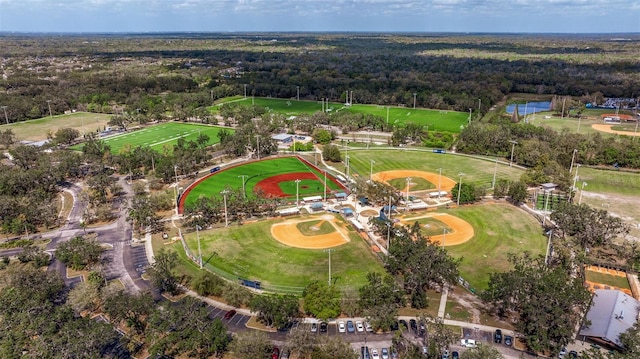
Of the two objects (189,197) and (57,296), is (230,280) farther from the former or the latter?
(189,197)

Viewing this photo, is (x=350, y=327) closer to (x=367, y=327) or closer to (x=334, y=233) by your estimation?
(x=367, y=327)

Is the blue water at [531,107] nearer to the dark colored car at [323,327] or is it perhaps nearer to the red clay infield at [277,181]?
the red clay infield at [277,181]

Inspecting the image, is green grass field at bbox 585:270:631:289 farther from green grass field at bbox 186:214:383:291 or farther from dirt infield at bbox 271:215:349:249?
dirt infield at bbox 271:215:349:249

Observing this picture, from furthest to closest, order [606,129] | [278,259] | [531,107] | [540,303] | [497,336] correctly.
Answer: [531,107] → [606,129] → [278,259] → [497,336] → [540,303]

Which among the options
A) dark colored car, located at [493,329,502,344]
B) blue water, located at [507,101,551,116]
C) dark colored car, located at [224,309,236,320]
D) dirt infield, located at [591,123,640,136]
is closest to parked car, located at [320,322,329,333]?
dark colored car, located at [224,309,236,320]

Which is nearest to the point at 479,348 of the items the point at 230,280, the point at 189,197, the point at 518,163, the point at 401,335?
the point at 401,335

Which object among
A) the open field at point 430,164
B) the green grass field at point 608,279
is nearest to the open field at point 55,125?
the open field at point 430,164

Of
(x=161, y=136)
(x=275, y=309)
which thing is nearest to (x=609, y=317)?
(x=275, y=309)
